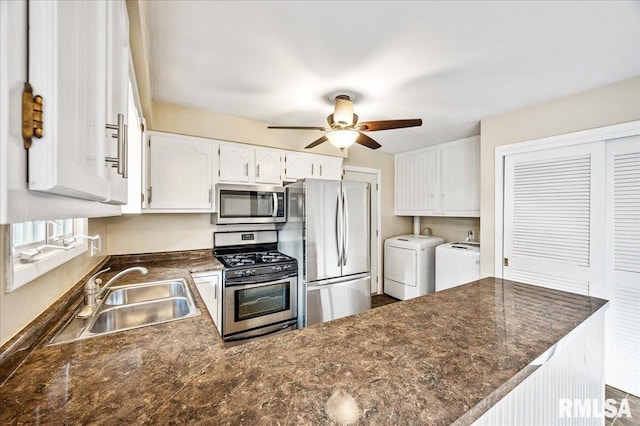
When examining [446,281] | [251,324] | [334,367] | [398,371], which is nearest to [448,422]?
[398,371]

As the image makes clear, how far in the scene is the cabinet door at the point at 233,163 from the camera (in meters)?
2.72

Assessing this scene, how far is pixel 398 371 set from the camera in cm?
76

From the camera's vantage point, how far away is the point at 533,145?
8.12ft

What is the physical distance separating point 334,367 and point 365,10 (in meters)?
1.65

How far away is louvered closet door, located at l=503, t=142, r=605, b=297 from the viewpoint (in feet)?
7.11

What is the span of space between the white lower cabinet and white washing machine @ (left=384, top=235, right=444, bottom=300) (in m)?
2.66

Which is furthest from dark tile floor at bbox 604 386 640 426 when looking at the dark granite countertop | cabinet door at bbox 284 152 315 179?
cabinet door at bbox 284 152 315 179

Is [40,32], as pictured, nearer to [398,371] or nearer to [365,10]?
[398,371]

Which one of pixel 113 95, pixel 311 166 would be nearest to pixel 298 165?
pixel 311 166

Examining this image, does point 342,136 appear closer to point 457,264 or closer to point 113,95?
point 113,95

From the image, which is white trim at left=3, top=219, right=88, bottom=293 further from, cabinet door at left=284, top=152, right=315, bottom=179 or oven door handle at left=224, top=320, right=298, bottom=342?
cabinet door at left=284, top=152, right=315, bottom=179

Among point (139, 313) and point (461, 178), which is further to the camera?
point (461, 178)

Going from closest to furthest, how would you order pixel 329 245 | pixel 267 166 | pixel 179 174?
1. pixel 179 174
2. pixel 329 245
3. pixel 267 166

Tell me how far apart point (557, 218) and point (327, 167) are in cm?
237
